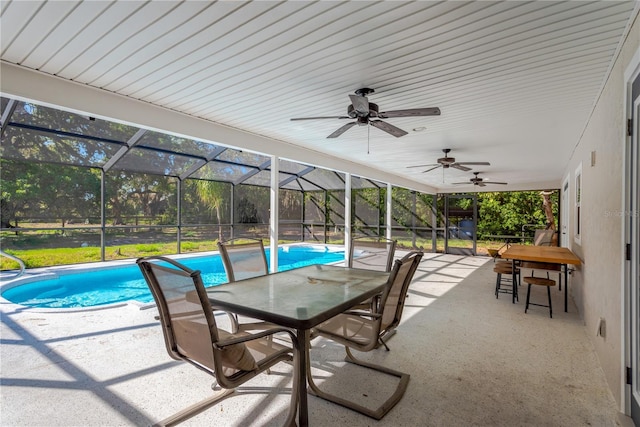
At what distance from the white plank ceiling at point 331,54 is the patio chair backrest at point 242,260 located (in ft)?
5.05

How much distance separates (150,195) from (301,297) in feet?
26.3

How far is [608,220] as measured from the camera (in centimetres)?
243

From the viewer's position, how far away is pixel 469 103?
3266mm

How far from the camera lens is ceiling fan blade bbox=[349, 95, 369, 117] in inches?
104

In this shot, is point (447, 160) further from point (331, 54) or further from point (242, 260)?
point (242, 260)

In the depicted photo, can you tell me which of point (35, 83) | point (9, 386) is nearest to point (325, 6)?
point (35, 83)

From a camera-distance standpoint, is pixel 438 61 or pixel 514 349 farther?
pixel 514 349

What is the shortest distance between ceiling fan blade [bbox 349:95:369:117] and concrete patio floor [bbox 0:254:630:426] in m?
2.24

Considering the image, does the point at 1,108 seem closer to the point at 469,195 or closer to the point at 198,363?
the point at 198,363

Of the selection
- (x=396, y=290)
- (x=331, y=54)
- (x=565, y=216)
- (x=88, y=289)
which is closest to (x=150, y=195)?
(x=88, y=289)

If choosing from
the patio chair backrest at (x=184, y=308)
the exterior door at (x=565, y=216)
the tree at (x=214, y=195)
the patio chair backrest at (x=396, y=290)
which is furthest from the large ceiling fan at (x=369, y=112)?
the tree at (x=214, y=195)

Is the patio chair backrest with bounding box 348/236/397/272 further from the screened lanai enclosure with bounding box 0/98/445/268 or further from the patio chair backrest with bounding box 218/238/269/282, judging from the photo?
the screened lanai enclosure with bounding box 0/98/445/268

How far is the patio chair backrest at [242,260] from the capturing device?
2.79 meters

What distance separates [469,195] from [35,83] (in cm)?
1112
